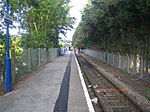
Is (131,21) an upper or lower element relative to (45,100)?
upper

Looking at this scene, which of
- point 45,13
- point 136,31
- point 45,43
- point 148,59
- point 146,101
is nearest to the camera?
point 146,101

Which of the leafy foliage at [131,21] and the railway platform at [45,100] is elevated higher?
the leafy foliage at [131,21]

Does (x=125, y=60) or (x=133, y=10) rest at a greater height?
(x=133, y=10)

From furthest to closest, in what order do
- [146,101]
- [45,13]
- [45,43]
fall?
[45,13] → [45,43] → [146,101]

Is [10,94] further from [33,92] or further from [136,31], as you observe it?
[136,31]

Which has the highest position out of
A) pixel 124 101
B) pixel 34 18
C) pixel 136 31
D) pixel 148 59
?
pixel 34 18

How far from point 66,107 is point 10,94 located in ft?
10.5

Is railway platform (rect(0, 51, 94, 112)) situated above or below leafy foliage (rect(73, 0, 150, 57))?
below

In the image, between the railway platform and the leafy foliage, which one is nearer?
the railway platform

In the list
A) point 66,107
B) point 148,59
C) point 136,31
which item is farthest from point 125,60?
point 66,107

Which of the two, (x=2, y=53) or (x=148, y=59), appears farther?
(x=148, y=59)

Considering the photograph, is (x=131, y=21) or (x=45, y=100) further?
(x=131, y=21)

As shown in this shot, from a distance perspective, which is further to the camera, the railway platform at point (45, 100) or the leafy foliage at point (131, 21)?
the leafy foliage at point (131, 21)

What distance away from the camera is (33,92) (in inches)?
504
